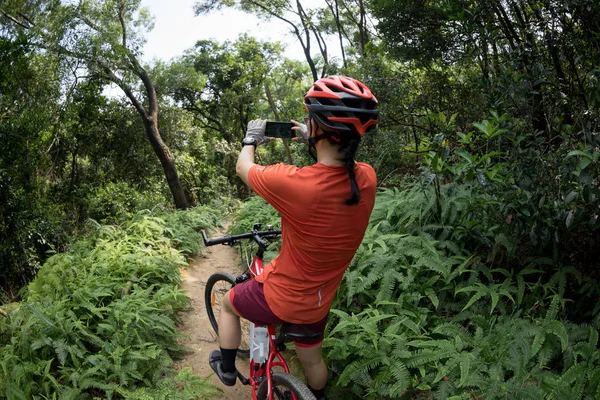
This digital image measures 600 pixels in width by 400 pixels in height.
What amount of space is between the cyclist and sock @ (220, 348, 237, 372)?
716mm

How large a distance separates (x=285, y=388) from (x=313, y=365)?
230 mm

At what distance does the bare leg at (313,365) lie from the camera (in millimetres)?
2760

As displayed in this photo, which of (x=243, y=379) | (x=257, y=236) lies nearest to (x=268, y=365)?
(x=243, y=379)

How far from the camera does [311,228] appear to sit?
2213 mm

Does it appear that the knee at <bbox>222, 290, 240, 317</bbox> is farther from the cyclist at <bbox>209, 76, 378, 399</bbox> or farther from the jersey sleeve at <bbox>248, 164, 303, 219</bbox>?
the jersey sleeve at <bbox>248, 164, 303, 219</bbox>

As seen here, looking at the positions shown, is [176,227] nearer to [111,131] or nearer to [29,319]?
[29,319]

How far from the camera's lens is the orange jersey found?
2148 mm

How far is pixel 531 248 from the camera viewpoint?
4.35 meters

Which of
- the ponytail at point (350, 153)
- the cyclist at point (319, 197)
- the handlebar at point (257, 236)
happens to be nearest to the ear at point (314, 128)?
the cyclist at point (319, 197)

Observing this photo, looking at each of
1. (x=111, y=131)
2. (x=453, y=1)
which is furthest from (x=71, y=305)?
(x=111, y=131)

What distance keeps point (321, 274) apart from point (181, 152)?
59.0 feet

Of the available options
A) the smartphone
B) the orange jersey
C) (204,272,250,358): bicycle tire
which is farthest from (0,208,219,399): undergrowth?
the smartphone

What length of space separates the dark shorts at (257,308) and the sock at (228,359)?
16.8 inches

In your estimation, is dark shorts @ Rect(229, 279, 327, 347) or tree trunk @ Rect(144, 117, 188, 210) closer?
dark shorts @ Rect(229, 279, 327, 347)
